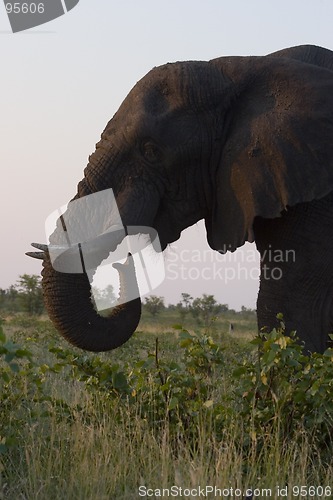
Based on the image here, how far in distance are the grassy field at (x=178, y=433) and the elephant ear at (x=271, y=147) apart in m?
1.37

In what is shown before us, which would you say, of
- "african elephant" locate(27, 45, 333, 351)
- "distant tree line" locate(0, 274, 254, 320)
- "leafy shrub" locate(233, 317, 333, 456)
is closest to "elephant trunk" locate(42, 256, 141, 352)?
"african elephant" locate(27, 45, 333, 351)

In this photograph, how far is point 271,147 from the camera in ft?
20.9

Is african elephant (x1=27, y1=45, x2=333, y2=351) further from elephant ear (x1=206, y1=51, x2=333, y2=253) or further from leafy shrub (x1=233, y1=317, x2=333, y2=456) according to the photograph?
leafy shrub (x1=233, y1=317, x2=333, y2=456)

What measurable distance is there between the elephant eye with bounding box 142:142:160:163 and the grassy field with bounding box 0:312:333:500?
1580 mm

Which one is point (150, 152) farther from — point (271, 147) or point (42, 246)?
point (42, 246)

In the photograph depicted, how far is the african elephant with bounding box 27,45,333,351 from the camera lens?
6.30 meters

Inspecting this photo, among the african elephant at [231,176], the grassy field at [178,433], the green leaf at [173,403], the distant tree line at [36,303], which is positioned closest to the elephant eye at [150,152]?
the african elephant at [231,176]

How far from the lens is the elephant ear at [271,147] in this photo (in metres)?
6.32

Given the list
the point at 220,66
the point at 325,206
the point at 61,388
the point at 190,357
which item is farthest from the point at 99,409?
the point at 220,66

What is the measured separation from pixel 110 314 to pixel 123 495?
2.28 metres

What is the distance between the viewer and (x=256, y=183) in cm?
635

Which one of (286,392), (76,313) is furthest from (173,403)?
(76,313)

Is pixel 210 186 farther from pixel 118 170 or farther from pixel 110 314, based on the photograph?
pixel 110 314

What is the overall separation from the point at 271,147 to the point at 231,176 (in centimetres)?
36
